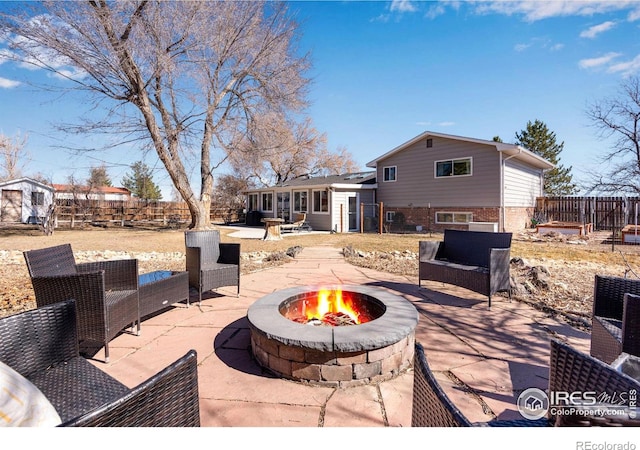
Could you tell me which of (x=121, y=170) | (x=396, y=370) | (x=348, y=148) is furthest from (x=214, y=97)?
(x=348, y=148)

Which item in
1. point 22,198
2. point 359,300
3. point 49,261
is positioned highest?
point 22,198

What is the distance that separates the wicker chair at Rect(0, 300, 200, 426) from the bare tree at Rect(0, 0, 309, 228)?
1057cm

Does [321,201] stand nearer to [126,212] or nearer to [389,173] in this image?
[389,173]

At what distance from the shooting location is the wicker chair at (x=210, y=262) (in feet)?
13.5

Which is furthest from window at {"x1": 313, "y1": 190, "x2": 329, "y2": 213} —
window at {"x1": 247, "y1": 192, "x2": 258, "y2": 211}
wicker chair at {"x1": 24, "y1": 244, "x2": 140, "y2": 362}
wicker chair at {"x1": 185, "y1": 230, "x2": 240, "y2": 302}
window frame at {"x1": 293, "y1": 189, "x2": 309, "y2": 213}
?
wicker chair at {"x1": 24, "y1": 244, "x2": 140, "y2": 362}

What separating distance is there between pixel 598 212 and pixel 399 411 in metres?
19.5

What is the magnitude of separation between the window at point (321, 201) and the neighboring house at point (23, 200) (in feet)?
67.6

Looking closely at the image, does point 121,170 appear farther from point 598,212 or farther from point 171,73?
point 598,212

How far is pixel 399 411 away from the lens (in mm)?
1994

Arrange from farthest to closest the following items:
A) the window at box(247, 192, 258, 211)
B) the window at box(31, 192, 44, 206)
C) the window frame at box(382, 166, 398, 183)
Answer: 1. the window at box(31, 192, 44, 206)
2. the window at box(247, 192, 258, 211)
3. the window frame at box(382, 166, 398, 183)

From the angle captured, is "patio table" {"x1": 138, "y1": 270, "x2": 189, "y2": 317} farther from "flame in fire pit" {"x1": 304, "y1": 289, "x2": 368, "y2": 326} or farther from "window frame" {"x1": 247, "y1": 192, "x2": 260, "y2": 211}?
"window frame" {"x1": 247, "y1": 192, "x2": 260, "y2": 211}

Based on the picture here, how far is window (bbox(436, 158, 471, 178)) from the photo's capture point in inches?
575

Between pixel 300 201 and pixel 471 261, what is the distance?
48.1 ft
